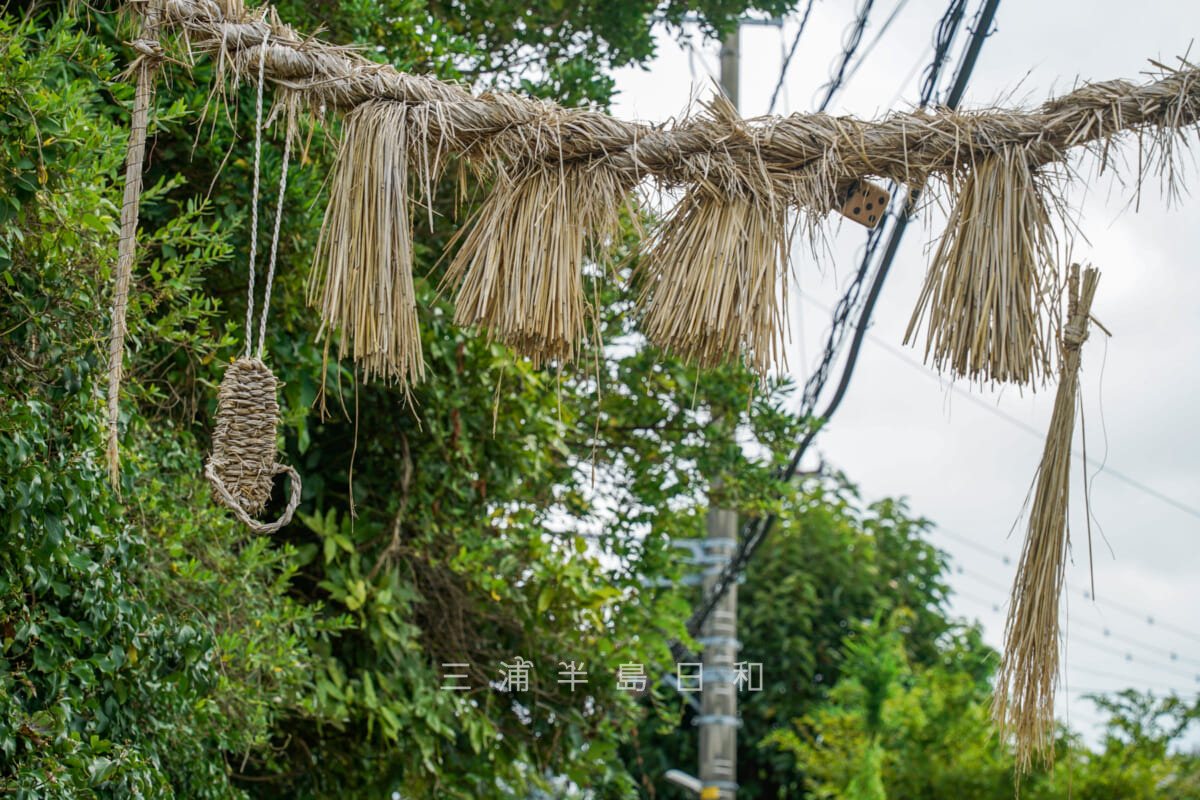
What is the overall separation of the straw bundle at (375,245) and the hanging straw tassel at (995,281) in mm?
851

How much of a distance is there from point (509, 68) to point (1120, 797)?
484cm

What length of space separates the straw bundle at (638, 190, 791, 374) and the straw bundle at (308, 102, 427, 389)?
1.43ft

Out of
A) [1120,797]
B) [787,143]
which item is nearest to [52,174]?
[787,143]

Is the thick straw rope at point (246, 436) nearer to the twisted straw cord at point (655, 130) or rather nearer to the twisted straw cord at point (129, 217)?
the twisted straw cord at point (129, 217)

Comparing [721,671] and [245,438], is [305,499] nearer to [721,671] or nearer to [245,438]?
[245,438]

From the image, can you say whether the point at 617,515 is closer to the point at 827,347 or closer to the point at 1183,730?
the point at 827,347

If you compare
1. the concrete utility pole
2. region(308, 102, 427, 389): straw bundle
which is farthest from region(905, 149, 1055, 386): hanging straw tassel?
the concrete utility pole

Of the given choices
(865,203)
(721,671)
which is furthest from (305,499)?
(721,671)

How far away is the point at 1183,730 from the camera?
612cm

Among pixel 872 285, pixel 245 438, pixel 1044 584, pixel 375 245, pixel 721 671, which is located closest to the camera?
pixel 245 438

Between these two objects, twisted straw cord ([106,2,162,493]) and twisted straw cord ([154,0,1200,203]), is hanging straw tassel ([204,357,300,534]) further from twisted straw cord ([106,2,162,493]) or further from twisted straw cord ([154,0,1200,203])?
twisted straw cord ([154,0,1200,203])

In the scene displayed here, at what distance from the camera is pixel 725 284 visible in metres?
1.82

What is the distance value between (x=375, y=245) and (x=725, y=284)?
60 centimetres

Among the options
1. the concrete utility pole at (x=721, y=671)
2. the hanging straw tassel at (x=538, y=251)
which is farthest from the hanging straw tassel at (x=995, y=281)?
the concrete utility pole at (x=721, y=671)
